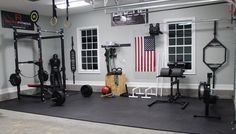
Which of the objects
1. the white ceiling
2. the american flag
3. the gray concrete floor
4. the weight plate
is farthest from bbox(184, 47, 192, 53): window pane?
the weight plate

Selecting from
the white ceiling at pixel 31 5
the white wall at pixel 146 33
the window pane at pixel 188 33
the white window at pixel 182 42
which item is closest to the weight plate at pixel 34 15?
the white ceiling at pixel 31 5

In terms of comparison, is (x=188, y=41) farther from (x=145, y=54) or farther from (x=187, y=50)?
(x=145, y=54)

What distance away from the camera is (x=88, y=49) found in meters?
9.22

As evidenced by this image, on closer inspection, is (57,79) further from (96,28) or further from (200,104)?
(200,104)

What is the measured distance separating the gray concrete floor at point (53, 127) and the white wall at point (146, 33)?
12.0 ft

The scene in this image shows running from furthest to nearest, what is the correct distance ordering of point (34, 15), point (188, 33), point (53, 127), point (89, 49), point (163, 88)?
point (89, 49)
point (163, 88)
point (188, 33)
point (34, 15)
point (53, 127)

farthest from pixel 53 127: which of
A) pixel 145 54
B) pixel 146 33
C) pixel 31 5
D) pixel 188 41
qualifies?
pixel 188 41

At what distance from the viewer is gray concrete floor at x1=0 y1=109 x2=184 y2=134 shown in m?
4.28

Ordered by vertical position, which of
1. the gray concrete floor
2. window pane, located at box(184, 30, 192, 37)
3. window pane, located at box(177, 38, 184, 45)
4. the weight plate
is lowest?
the gray concrete floor

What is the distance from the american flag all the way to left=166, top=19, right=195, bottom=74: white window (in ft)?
1.87

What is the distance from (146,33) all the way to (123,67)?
160 centimetres

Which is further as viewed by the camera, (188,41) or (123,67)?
(123,67)

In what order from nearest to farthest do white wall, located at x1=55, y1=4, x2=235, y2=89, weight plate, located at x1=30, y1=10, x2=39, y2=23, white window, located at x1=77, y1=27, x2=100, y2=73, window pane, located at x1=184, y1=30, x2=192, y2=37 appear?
white wall, located at x1=55, y1=4, x2=235, y2=89 → weight plate, located at x1=30, y1=10, x2=39, y2=23 → window pane, located at x1=184, y1=30, x2=192, y2=37 → white window, located at x1=77, y1=27, x2=100, y2=73

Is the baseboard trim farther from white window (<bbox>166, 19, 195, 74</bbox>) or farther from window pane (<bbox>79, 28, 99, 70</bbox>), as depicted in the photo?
window pane (<bbox>79, 28, 99, 70</bbox>)
